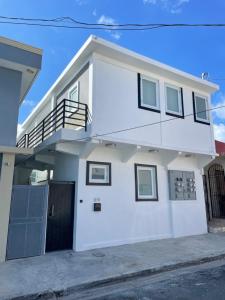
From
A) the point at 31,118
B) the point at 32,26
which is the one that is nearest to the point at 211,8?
the point at 32,26

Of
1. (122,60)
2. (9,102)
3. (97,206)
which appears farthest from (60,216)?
(122,60)

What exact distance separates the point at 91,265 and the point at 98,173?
10.1 ft

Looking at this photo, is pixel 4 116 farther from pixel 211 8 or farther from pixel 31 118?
pixel 31 118

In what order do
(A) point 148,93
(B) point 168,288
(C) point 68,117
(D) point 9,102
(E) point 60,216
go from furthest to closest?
(A) point 148,93 < (C) point 68,117 < (E) point 60,216 < (D) point 9,102 < (B) point 168,288

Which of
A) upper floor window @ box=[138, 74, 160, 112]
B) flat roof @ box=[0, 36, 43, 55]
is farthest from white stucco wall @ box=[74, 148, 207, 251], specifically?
flat roof @ box=[0, 36, 43, 55]

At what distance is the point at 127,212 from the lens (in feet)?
27.8

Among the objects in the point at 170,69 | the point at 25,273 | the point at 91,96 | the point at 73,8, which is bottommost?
the point at 25,273

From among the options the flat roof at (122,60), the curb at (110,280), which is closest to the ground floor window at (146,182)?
the curb at (110,280)

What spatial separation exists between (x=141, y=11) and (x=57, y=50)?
3597mm

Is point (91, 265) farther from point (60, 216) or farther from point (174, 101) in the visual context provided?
point (174, 101)

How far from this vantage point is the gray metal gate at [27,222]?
6.59 metres

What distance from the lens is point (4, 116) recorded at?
6.86 m

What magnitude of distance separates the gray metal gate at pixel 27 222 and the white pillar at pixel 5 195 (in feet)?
0.52

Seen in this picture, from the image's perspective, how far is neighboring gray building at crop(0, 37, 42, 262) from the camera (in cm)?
652
